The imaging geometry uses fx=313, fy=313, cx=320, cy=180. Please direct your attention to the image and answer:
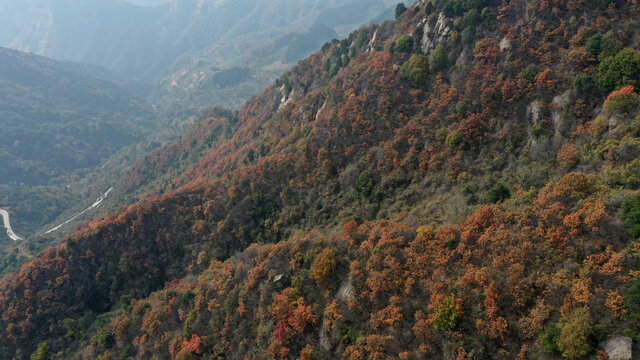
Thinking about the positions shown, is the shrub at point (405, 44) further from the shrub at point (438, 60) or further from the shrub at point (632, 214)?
the shrub at point (632, 214)

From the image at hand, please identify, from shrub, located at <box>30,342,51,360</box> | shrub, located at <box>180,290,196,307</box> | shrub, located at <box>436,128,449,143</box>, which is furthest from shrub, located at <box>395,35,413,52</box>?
shrub, located at <box>30,342,51,360</box>

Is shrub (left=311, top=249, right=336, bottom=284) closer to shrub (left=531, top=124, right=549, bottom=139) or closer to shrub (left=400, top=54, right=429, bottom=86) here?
shrub (left=531, top=124, right=549, bottom=139)

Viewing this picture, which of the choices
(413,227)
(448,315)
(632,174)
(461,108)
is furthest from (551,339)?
(461,108)

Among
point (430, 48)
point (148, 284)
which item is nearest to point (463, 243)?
point (430, 48)

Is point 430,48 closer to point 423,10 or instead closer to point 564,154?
point 423,10

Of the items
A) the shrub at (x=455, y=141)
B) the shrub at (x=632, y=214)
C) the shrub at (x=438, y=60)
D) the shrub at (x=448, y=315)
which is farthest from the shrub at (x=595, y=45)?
the shrub at (x=448, y=315)

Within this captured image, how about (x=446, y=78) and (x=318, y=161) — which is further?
(x=318, y=161)

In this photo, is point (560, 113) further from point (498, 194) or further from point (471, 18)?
point (471, 18)
